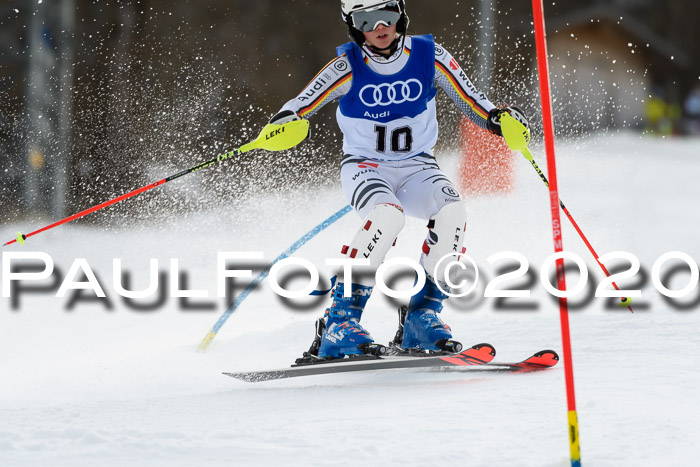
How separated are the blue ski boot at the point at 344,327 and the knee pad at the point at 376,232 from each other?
178 mm

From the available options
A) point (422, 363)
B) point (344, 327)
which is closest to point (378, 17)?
point (344, 327)

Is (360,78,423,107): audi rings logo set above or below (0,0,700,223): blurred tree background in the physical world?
below

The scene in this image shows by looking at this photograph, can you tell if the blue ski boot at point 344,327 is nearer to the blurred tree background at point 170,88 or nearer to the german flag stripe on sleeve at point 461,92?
the german flag stripe on sleeve at point 461,92

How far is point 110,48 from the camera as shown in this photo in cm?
1441

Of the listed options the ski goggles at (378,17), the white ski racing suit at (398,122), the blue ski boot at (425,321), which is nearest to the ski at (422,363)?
the blue ski boot at (425,321)

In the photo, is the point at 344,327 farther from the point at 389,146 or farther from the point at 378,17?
the point at 378,17

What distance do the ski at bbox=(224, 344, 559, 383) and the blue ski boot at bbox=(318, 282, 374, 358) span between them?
0.09m

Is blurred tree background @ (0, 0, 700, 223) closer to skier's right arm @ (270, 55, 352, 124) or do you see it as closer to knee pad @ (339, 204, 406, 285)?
skier's right arm @ (270, 55, 352, 124)

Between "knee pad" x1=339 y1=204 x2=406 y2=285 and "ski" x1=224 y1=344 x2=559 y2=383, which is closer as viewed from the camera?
"ski" x1=224 y1=344 x2=559 y2=383

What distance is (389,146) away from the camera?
3.90 meters

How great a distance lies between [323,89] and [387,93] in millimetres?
277

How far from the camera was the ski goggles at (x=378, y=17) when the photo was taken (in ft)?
12.3

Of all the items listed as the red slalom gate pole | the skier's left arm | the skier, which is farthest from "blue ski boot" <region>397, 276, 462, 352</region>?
the red slalom gate pole

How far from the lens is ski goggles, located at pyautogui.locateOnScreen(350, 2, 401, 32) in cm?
374
